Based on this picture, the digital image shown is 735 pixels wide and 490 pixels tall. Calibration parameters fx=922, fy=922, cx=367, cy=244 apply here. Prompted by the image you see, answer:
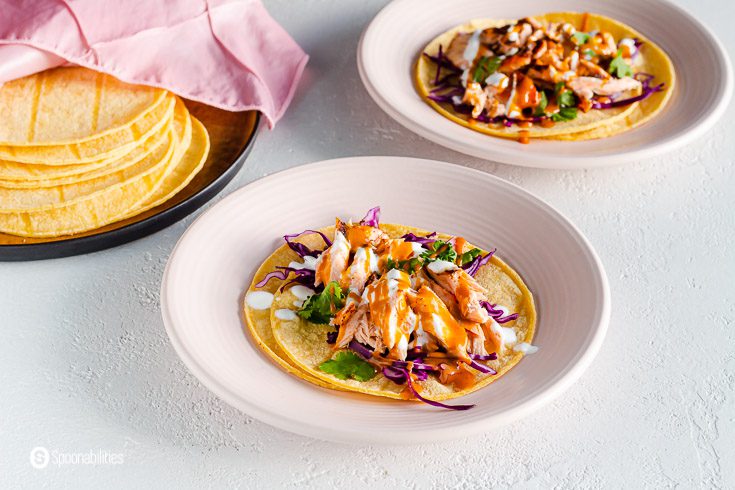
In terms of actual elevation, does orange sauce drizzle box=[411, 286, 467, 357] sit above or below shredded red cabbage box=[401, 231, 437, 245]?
above

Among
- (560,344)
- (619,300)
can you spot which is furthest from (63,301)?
(619,300)

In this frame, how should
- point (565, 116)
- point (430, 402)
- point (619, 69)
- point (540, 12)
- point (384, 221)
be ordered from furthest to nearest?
1. point (540, 12)
2. point (619, 69)
3. point (565, 116)
4. point (384, 221)
5. point (430, 402)

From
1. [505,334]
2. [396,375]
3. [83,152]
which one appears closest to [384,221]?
[505,334]

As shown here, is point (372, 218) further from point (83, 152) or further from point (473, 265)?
point (83, 152)

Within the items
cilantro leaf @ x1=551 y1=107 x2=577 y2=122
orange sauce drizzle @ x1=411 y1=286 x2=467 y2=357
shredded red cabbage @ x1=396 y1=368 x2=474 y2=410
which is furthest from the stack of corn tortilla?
cilantro leaf @ x1=551 y1=107 x2=577 y2=122

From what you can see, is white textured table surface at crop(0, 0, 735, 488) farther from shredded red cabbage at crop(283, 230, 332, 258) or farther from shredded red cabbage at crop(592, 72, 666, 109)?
shredded red cabbage at crop(283, 230, 332, 258)

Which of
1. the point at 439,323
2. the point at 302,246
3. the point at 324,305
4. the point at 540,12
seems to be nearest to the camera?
the point at 439,323

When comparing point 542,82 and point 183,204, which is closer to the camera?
point 183,204
